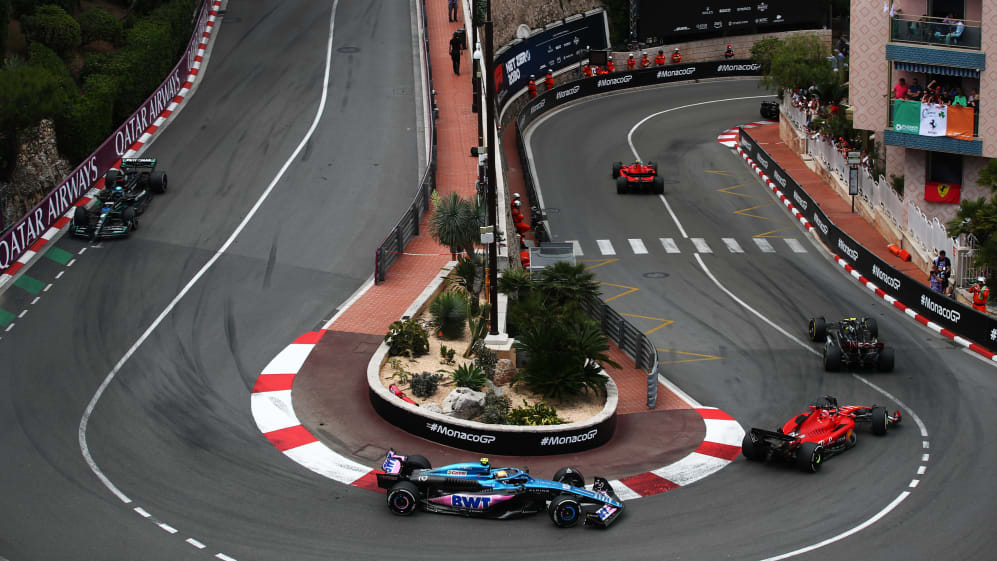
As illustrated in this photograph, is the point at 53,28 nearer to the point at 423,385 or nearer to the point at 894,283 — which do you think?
the point at 423,385

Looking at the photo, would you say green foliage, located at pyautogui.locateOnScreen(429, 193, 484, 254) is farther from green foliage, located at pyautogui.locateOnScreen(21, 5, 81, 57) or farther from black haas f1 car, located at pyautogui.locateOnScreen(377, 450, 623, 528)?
green foliage, located at pyautogui.locateOnScreen(21, 5, 81, 57)

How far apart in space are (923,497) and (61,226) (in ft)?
84.8

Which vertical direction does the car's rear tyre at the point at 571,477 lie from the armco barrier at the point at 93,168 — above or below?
below

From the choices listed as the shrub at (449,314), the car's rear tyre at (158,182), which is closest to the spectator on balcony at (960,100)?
the shrub at (449,314)

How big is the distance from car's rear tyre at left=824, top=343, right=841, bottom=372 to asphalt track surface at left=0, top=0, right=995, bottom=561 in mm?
340

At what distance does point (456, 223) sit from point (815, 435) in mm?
10932

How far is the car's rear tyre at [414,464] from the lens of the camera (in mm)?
20344

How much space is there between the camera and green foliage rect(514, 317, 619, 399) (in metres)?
24.8

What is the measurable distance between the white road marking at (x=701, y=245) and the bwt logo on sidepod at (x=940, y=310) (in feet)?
30.1

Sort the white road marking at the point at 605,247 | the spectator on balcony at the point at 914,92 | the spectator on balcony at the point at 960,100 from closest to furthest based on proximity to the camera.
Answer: the spectator on balcony at the point at 960,100 < the spectator on balcony at the point at 914,92 < the white road marking at the point at 605,247

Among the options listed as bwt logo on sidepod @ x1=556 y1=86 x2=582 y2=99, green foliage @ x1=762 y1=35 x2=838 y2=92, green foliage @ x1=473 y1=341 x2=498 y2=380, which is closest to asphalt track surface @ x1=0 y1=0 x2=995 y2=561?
green foliage @ x1=473 y1=341 x2=498 y2=380

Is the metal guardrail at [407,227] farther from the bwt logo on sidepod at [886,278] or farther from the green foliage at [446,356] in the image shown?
the bwt logo on sidepod at [886,278]

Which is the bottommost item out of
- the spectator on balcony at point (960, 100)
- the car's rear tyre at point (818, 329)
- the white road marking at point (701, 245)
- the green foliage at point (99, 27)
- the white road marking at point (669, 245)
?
the white road marking at point (701, 245)

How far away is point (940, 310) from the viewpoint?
104 feet
